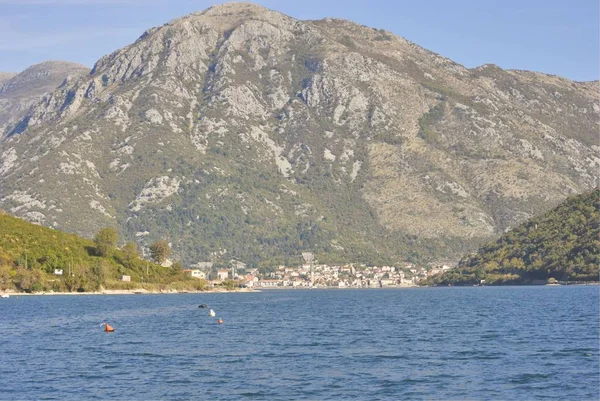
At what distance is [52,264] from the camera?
17625cm

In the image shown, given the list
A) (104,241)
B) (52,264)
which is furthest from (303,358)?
(104,241)

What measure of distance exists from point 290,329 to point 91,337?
19.4m

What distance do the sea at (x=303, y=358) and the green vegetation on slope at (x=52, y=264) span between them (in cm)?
6648

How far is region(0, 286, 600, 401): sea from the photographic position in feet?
166

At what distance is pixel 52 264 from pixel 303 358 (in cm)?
12134

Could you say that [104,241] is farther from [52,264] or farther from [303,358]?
[303,358]

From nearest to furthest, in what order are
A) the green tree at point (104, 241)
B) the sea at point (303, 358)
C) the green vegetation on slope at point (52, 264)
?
the sea at point (303, 358) < the green vegetation on slope at point (52, 264) < the green tree at point (104, 241)

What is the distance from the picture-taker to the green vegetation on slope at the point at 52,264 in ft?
551

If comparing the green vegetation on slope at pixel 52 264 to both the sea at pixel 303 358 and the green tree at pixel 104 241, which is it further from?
the sea at pixel 303 358

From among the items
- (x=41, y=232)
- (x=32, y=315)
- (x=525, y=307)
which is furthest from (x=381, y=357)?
(x=41, y=232)

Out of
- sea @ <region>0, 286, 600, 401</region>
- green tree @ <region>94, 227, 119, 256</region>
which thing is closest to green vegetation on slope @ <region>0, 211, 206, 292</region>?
green tree @ <region>94, 227, 119, 256</region>

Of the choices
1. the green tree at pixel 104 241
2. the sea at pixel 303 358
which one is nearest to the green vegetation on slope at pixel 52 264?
the green tree at pixel 104 241

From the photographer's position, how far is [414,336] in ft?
262

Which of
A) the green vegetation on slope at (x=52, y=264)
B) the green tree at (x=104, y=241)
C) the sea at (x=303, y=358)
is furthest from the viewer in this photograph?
the green tree at (x=104, y=241)
